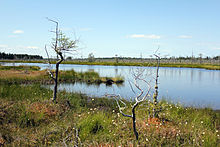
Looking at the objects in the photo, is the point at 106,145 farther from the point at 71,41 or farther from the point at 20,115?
the point at 71,41

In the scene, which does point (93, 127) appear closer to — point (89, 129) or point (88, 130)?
point (89, 129)

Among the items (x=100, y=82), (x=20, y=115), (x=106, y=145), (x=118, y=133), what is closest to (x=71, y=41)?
(x=20, y=115)

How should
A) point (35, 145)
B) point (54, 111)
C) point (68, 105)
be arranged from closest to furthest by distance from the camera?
point (35, 145) → point (54, 111) → point (68, 105)

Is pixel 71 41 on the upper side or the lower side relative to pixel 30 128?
upper

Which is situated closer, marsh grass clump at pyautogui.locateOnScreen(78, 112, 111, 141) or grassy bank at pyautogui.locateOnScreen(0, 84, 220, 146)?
grassy bank at pyautogui.locateOnScreen(0, 84, 220, 146)

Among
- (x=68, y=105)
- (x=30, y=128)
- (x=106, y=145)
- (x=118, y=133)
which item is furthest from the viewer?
(x=68, y=105)

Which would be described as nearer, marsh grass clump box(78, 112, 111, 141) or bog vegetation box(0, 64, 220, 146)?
bog vegetation box(0, 64, 220, 146)

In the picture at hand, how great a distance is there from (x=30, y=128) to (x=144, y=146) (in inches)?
160

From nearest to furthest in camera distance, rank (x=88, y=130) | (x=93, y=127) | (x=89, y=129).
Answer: (x=88, y=130), (x=89, y=129), (x=93, y=127)

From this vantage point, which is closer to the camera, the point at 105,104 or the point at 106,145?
the point at 106,145

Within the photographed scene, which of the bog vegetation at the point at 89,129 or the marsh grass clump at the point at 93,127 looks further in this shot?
the marsh grass clump at the point at 93,127

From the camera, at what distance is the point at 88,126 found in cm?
591

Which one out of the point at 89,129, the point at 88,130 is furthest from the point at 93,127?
the point at 88,130

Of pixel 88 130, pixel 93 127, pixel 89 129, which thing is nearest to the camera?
pixel 88 130
